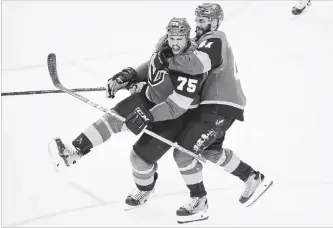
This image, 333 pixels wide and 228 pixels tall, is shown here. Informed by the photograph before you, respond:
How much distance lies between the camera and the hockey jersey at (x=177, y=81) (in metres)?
3.18

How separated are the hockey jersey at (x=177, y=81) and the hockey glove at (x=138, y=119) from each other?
1.9 inches

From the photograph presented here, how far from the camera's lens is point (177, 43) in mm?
3229

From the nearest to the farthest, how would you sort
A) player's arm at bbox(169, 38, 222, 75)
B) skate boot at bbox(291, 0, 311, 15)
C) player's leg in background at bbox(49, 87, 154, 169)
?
player's arm at bbox(169, 38, 222, 75), player's leg in background at bbox(49, 87, 154, 169), skate boot at bbox(291, 0, 311, 15)

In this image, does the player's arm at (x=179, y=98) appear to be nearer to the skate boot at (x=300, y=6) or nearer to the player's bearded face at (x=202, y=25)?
the player's bearded face at (x=202, y=25)

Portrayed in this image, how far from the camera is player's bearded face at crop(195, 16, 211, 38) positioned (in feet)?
11.1

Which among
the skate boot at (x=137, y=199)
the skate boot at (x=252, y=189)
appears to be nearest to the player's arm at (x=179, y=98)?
the skate boot at (x=137, y=199)

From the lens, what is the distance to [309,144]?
166 inches

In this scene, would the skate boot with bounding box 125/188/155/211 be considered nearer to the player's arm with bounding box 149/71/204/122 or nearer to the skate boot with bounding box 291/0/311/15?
the player's arm with bounding box 149/71/204/122

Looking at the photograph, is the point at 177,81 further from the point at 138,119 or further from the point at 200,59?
the point at 138,119

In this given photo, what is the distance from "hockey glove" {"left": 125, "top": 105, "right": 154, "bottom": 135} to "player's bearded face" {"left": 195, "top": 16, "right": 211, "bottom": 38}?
517 mm

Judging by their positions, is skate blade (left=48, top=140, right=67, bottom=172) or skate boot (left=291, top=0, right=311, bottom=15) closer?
skate blade (left=48, top=140, right=67, bottom=172)

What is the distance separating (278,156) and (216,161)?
672 mm

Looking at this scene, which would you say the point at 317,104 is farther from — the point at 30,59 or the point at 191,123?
the point at 30,59

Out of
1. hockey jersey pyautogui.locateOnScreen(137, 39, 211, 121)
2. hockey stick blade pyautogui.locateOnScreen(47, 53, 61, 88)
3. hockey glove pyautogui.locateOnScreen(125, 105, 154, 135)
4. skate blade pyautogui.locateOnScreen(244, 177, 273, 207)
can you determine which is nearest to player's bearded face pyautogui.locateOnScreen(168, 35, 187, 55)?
hockey jersey pyautogui.locateOnScreen(137, 39, 211, 121)
